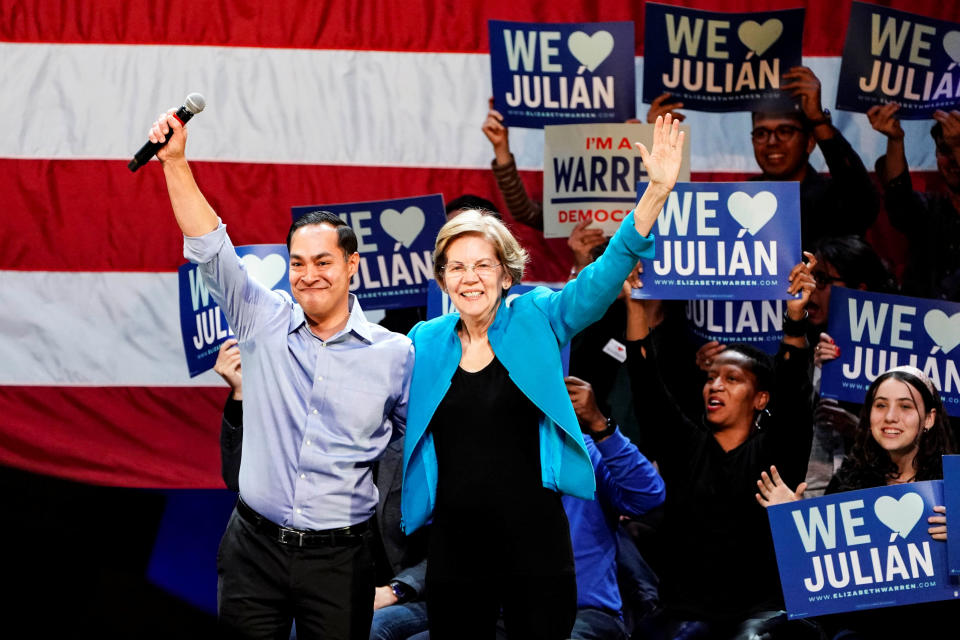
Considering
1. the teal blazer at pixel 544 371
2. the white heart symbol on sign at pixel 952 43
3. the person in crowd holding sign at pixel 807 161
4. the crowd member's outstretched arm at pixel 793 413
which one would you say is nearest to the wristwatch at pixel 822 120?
the person in crowd holding sign at pixel 807 161

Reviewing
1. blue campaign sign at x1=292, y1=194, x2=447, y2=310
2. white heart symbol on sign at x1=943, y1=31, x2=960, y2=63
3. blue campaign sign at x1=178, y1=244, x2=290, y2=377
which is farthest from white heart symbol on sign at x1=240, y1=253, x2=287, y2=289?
white heart symbol on sign at x1=943, y1=31, x2=960, y2=63

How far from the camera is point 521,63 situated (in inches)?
154

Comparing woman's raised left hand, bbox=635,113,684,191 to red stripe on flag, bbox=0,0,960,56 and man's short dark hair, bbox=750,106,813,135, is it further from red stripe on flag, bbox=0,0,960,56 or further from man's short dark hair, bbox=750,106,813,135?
red stripe on flag, bbox=0,0,960,56

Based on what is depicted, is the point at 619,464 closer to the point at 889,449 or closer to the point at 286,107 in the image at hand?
the point at 889,449

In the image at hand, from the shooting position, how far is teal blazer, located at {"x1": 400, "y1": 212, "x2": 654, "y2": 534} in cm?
230

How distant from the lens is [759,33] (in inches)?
154

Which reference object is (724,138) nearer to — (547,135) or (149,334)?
(547,135)

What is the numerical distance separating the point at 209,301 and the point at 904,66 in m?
2.34

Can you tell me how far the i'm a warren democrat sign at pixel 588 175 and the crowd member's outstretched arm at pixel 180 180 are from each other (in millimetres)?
1696

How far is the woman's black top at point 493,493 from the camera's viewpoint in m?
2.28

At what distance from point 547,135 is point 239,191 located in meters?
1.28

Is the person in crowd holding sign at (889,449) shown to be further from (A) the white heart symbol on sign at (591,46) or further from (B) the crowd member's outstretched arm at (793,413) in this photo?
(A) the white heart symbol on sign at (591,46)

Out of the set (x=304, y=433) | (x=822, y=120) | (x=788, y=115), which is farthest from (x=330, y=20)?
(x=304, y=433)

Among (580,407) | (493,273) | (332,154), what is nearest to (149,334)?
(332,154)
